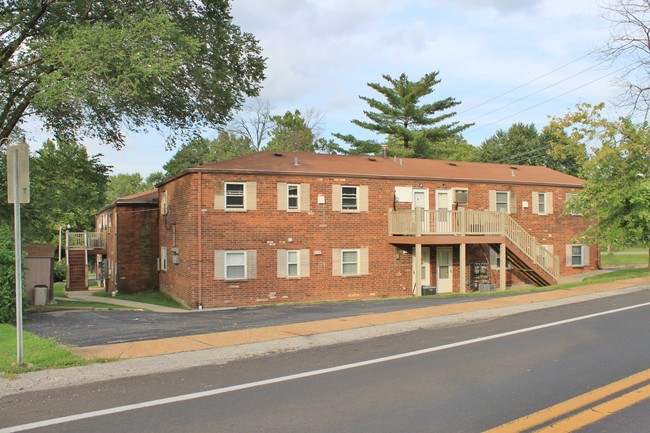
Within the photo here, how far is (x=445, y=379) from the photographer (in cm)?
683

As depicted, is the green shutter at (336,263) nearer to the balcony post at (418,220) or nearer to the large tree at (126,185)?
the balcony post at (418,220)

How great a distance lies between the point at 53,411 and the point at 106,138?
17783 millimetres

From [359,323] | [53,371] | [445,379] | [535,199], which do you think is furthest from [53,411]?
[535,199]

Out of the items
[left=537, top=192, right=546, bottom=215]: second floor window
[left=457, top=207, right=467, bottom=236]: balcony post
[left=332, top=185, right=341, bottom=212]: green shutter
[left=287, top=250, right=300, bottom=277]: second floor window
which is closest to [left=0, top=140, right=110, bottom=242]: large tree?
[left=287, top=250, right=300, bottom=277]: second floor window

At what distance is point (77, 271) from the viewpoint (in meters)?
40.4

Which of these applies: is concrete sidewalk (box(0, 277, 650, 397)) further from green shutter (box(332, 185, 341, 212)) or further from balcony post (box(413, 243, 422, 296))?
green shutter (box(332, 185, 341, 212))

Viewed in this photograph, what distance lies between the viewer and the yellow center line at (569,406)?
16.7ft

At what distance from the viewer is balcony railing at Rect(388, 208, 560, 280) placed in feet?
78.4

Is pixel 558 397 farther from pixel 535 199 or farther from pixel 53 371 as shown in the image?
pixel 535 199

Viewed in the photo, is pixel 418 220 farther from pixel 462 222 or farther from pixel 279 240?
pixel 279 240

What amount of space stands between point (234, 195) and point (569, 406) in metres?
18.1

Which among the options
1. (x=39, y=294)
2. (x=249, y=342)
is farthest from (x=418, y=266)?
(x=249, y=342)

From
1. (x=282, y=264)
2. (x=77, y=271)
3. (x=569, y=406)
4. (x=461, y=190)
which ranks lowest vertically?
(x=77, y=271)

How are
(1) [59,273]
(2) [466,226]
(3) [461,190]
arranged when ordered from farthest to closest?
(1) [59,273] < (3) [461,190] < (2) [466,226]
